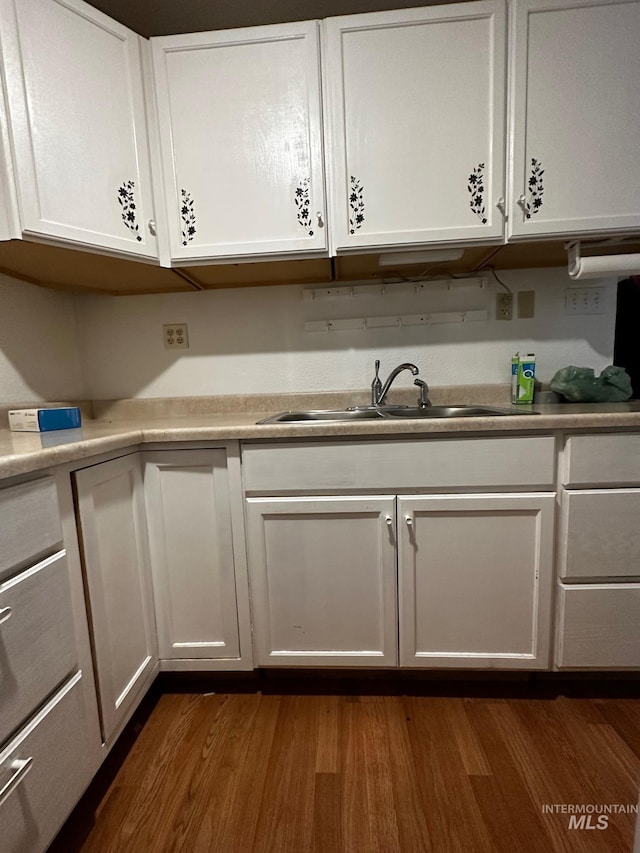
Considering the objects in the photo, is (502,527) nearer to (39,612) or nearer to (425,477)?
(425,477)

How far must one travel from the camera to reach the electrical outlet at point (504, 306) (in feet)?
5.05

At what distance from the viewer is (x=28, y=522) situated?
0.75m

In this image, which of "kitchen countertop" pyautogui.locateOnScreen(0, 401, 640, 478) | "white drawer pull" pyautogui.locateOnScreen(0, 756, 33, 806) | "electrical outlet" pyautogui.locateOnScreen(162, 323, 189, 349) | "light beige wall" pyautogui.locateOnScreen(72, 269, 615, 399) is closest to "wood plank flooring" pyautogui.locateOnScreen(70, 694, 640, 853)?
"white drawer pull" pyautogui.locateOnScreen(0, 756, 33, 806)

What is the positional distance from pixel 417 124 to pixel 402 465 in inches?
39.9

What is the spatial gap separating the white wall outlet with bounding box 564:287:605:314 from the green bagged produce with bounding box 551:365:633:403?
28cm

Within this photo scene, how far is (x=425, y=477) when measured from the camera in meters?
1.13

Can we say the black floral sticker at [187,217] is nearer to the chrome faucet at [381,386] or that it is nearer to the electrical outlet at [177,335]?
the electrical outlet at [177,335]

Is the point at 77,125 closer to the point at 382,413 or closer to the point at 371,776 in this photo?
the point at 382,413

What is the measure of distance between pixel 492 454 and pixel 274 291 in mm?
1036

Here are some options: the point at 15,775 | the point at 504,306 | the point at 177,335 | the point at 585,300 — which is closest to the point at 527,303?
the point at 504,306

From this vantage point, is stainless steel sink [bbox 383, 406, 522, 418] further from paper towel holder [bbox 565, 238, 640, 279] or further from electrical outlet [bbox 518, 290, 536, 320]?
paper towel holder [bbox 565, 238, 640, 279]

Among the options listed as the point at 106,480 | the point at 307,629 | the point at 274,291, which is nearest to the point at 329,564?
the point at 307,629

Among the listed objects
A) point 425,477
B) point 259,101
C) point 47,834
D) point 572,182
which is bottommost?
point 47,834

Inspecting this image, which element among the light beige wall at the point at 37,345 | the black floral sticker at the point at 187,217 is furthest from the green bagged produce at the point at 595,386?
the light beige wall at the point at 37,345
